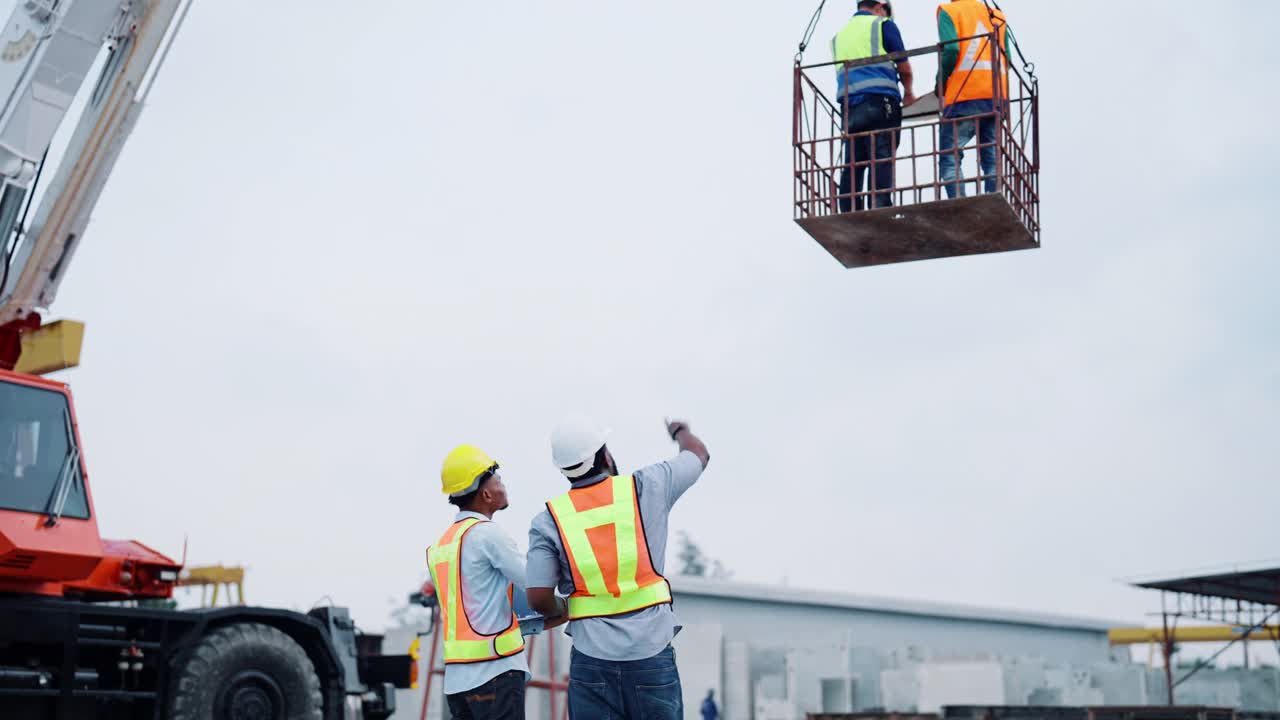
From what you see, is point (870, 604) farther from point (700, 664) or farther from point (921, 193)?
point (921, 193)

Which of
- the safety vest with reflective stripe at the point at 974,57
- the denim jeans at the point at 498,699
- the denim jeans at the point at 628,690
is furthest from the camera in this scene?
the safety vest with reflective stripe at the point at 974,57

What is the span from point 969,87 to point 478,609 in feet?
14.1

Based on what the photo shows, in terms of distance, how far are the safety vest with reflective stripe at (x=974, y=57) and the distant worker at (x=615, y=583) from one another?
3.82 meters

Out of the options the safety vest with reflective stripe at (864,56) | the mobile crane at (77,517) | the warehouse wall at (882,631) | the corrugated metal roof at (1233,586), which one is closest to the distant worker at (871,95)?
the safety vest with reflective stripe at (864,56)

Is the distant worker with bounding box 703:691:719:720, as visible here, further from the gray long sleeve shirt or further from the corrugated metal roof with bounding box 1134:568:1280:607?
the gray long sleeve shirt

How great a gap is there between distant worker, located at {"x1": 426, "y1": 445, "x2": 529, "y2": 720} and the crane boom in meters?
5.73

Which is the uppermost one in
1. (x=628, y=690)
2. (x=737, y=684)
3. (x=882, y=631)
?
(x=882, y=631)

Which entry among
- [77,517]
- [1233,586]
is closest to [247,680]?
[77,517]

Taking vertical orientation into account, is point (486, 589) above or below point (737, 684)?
below

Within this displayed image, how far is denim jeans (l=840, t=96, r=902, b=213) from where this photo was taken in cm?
906

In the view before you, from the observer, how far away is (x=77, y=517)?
10.7 m

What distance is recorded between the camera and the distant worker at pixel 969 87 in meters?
8.79

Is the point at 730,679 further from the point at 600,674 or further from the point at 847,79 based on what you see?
the point at 600,674

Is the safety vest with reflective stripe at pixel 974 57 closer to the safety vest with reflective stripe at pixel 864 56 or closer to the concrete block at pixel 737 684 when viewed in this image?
the safety vest with reflective stripe at pixel 864 56
